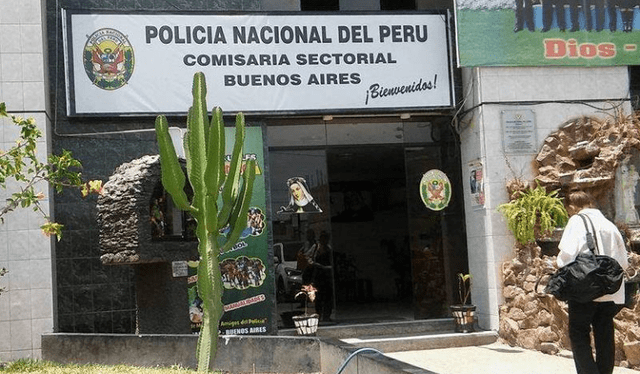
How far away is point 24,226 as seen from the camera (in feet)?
32.8

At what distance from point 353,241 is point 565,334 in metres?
4.13

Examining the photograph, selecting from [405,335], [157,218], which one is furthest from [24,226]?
[405,335]

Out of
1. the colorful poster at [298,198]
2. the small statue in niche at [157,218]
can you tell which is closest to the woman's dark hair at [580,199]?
the colorful poster at [298,198]

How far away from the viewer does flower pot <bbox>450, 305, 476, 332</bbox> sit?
11.2 m

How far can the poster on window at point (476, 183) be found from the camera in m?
11.4

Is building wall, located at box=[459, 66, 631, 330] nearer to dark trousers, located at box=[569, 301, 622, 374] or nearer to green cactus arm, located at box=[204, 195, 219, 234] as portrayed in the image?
dark trousers, located at box=[569, 301, 622, 374]

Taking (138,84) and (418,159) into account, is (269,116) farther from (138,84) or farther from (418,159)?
(418,159)

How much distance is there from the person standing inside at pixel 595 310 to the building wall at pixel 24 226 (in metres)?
6.52

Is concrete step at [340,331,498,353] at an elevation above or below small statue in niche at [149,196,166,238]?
below

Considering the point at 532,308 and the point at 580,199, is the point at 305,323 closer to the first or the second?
the point at 532,308

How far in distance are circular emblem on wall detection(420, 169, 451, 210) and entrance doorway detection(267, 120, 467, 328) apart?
1.14ft

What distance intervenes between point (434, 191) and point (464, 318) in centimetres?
205

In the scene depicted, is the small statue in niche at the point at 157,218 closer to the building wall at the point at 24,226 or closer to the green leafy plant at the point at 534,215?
the building wall at the point at 24,226

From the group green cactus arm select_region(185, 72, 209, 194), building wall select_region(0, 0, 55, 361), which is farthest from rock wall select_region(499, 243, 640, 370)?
building wall select_region(0, 0, 55, 361)
